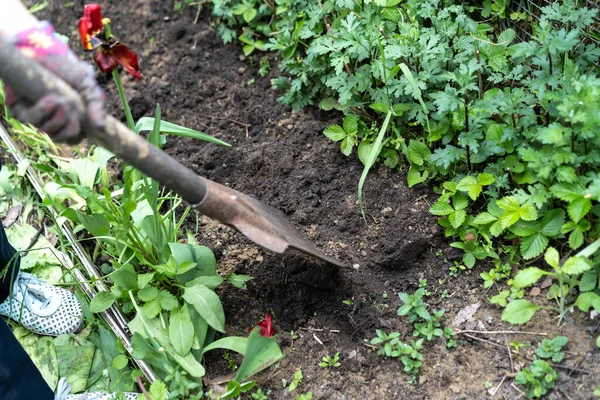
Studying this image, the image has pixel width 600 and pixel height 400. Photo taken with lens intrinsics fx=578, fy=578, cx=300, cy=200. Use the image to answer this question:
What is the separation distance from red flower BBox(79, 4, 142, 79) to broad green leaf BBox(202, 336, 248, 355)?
1.00 meters

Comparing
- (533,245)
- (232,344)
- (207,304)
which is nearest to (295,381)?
(232,344)

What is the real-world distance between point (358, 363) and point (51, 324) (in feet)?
4.41

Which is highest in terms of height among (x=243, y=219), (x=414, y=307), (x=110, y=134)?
(x=110, y=134)

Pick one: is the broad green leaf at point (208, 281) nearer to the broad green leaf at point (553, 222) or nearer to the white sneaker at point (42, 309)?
the white sneaker at point (42, 309)

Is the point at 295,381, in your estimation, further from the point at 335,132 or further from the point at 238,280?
the point at 335,132

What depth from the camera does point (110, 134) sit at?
4.82 feet

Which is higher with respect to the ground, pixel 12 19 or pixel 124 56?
pixel 12 19

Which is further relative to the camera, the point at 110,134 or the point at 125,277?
the point at 125,277

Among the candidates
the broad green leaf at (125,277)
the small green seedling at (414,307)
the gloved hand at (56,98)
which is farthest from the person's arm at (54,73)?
the small green seedling at (414,307)

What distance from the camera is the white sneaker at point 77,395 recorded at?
2.22 metres

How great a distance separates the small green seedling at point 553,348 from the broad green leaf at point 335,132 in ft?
3.99

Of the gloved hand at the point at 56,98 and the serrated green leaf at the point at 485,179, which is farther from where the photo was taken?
the serrated green leaf at the point at 485,179

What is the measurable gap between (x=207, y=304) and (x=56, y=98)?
3.48 feet

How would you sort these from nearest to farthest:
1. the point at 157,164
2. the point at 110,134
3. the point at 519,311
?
the point at 110,134 < the point at 157,164 < the point at 519,311
